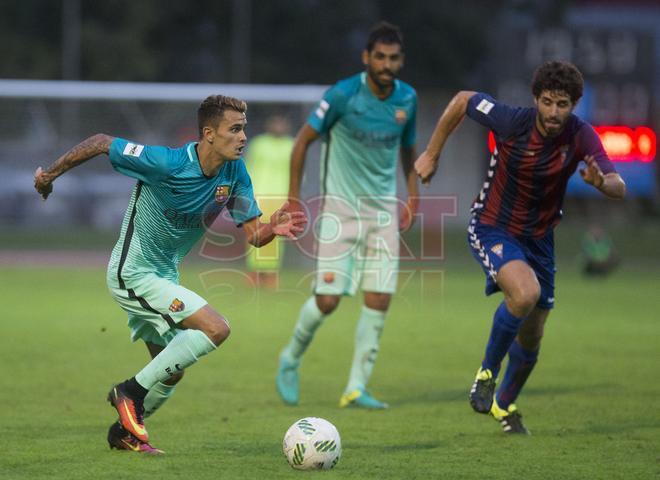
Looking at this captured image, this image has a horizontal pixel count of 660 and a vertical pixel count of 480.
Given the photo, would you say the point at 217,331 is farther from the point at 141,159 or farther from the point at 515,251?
the point at 515,251

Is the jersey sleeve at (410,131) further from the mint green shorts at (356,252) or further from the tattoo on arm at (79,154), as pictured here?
the tattoo on arm at (79,154)

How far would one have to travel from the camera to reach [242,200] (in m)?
6.90

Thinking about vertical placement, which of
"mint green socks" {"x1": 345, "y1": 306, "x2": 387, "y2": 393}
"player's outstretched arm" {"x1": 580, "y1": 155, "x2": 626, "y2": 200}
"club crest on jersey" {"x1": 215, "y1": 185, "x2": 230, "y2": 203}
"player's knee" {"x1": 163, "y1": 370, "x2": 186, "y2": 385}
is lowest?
"mint green socks" {"x1": 345, "y1": 306, "x2": 387, "y2": 393}

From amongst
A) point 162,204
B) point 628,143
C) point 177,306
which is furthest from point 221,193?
point 628,143

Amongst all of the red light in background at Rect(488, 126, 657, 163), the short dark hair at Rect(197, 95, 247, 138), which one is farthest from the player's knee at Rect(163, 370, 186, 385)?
the red light in background at Rect(488, 126, 657, 163)

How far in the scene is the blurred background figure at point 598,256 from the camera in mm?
20609

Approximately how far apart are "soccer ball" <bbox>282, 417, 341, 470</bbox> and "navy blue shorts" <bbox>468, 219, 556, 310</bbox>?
4.83 feet

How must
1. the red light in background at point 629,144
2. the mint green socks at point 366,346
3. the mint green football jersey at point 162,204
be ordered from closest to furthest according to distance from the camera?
1. the mint green football jersey at point 162,204
2. the mint green socks at point 366,346
3. the red light in background at point 629,144

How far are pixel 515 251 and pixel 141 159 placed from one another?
213cm

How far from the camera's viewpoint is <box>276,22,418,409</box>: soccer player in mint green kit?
866cm

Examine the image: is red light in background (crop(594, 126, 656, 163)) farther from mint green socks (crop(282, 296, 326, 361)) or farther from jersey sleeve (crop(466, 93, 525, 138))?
jersey sleeve (crop(466, 93, 525, 138))

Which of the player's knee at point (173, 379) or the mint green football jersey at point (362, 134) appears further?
the mint green football jersey at point (362, 134)

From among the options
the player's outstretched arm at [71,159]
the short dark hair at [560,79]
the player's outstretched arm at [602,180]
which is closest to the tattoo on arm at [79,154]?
the player's outstretched arm at [71,159]

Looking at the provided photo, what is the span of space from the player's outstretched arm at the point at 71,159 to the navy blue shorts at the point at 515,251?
2167 mm
